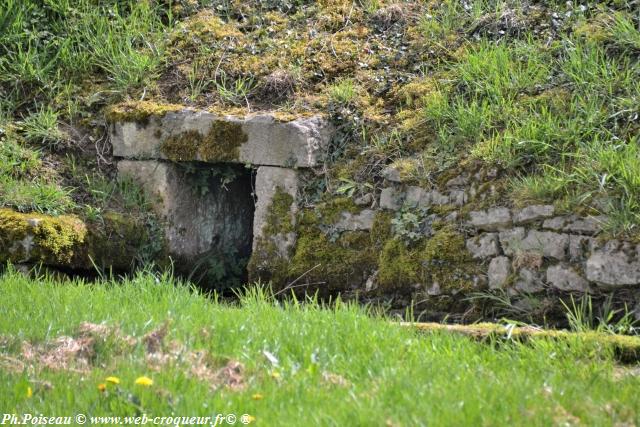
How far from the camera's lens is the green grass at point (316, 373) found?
11.6 feet

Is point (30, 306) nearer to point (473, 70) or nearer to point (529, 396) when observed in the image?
point (529, 396)

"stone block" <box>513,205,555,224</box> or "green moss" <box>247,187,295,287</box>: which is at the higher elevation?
"stone block" <box>513,205,555,224</box>

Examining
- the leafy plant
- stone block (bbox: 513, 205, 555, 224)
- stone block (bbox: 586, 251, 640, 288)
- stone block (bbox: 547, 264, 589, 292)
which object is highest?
the leafy plant

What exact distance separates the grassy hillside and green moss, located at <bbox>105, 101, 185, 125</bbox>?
55 mm

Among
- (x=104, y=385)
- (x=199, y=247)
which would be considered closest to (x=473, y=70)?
(x=199, y=247)

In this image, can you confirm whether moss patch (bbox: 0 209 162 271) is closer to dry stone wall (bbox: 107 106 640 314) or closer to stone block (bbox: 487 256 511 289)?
dry stone wall (bbox: 107 106 640 314)

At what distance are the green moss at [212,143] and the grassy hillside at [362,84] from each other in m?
0.27

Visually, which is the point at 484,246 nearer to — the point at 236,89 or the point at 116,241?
the point at 236,89

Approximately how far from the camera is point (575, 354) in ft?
13.9

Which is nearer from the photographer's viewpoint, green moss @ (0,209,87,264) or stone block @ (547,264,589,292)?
stone block @ (547,264,589,292)

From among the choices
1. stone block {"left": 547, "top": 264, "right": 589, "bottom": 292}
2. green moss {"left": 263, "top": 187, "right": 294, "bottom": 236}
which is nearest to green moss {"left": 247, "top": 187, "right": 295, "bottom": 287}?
green moss {"left": 263, "top": 187, "right": 294, "bottom": 236}

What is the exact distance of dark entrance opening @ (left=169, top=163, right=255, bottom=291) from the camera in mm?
6980

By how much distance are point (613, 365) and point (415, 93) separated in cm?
304

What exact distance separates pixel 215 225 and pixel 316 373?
3346 millimetres
